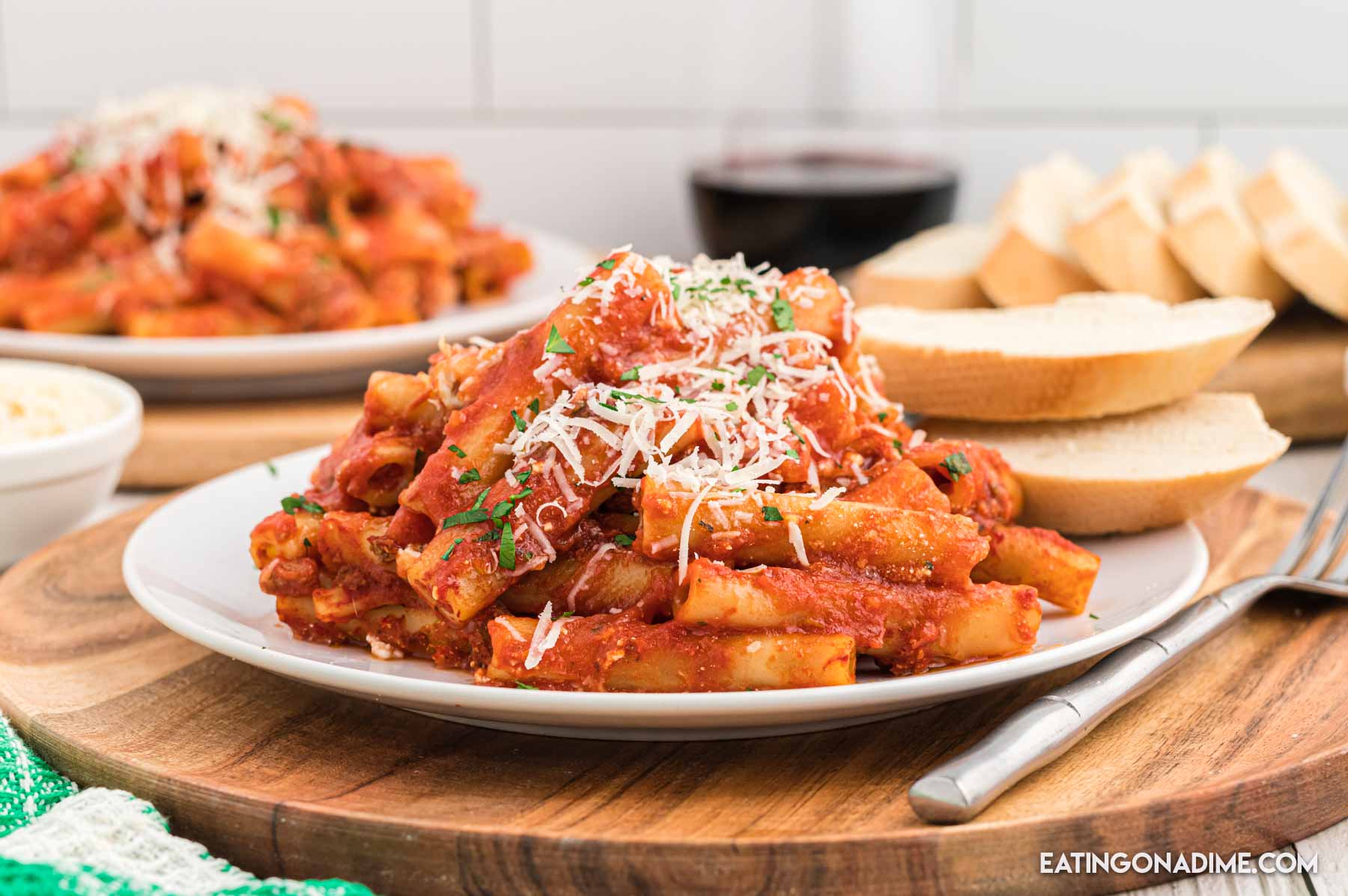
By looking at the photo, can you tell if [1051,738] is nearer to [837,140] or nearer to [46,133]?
[837,140]

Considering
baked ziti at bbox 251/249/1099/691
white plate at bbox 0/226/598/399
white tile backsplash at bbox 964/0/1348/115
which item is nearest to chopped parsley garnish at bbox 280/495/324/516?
baked ziti at bbox 251/249/1099/691

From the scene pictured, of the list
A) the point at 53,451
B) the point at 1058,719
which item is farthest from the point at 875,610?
the point at 53,451

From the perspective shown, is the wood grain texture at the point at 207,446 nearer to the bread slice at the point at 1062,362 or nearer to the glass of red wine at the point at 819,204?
the bread slice at the point at 1062,362

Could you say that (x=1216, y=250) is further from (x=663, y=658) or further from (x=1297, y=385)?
(x=663, y=658)

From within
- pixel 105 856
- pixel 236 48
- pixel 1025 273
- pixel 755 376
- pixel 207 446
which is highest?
pixel 236 48

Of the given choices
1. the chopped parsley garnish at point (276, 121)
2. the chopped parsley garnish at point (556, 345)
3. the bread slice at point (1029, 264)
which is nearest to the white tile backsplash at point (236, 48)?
the chopped parsley garnish at point (276, 121)
